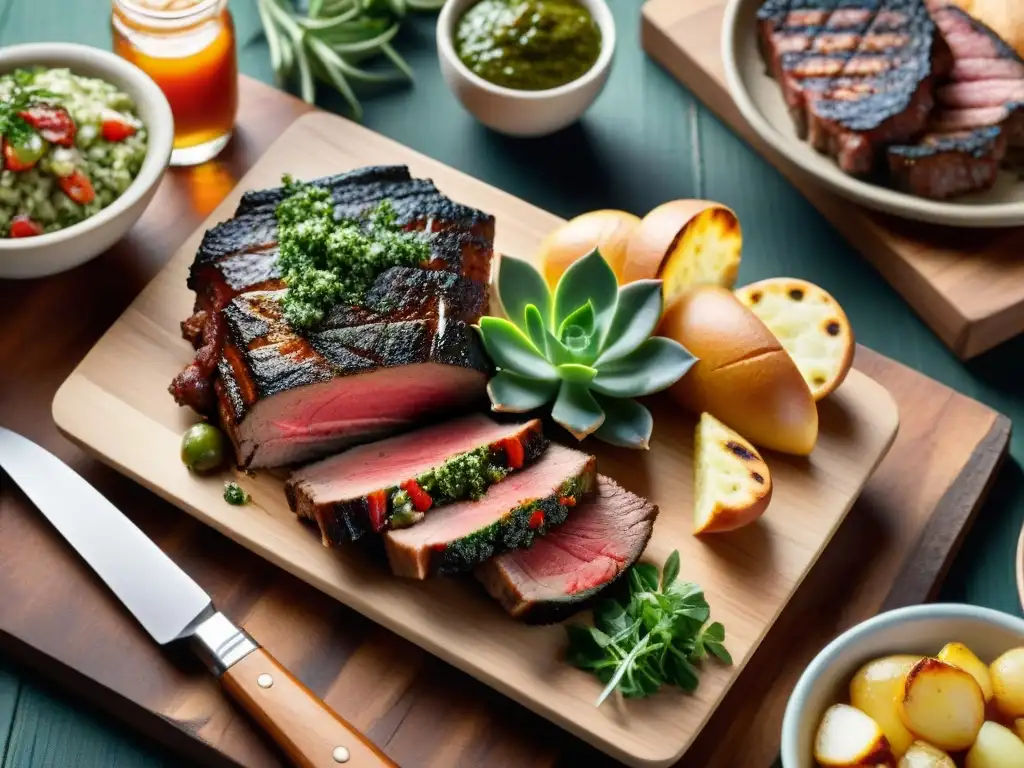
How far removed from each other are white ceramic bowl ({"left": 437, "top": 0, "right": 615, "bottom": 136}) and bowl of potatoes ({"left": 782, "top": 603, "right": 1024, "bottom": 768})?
1.96 metres

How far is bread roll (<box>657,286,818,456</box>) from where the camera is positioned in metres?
3.07

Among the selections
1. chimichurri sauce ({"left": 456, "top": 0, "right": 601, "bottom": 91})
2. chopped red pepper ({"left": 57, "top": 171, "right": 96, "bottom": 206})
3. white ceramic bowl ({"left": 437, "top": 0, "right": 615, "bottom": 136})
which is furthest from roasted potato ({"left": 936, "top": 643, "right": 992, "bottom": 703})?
chopped red pepper ({"left": 57, "top": 171, "right": 96, "bottom": 206})

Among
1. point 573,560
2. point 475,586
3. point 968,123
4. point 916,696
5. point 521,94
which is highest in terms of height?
point 968,123

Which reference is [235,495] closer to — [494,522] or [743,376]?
[494,522]

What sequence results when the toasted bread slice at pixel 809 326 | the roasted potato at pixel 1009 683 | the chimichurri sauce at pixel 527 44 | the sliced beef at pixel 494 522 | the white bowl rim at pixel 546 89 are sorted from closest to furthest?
the roasted potato at pixel 1009 683 → the sliced beef at pixel 494 522 → the toasted bread slice at pixel 809 326 → the white bowl rim at pixel 546 89 → the chimichurri sauce at pixel 527 44

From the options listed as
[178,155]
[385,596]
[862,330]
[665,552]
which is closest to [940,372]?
[862,330]

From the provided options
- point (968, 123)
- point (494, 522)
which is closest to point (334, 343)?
point (494, 522)

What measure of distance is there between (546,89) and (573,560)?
5.62ft

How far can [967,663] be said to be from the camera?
2582 mm

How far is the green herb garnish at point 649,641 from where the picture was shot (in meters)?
2.75

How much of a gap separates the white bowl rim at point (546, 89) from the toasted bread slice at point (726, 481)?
1245 millimetres

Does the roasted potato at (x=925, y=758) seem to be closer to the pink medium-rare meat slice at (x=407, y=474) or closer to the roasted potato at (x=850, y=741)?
the roasted potato at (x=850, y=741)

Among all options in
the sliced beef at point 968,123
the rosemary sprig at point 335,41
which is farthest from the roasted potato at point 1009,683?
the rosemary sprig at point 335,41

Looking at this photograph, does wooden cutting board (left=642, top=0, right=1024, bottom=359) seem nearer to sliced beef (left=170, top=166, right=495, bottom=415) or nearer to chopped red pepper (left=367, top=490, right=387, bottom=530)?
sliced beef (left=170, top=166, right=495, bottom=415)
